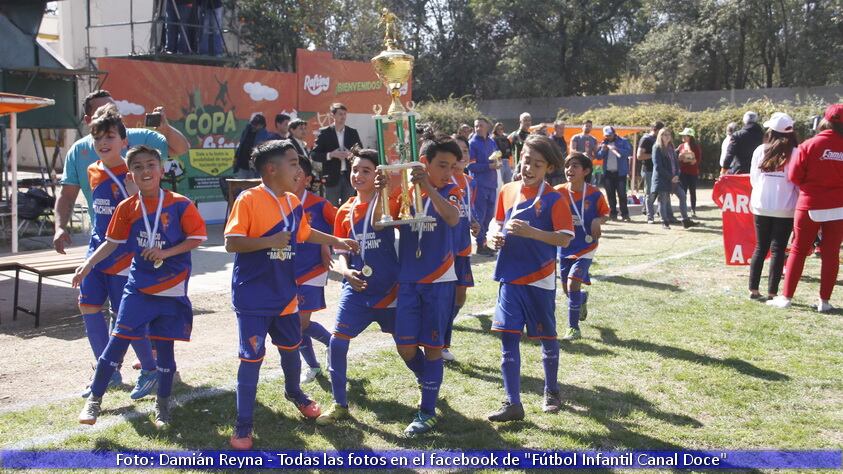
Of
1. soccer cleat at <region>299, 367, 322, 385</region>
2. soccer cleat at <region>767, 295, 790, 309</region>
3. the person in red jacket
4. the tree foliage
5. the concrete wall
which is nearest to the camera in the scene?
soccer cleat at <region>299, 367, 322, 385</region>

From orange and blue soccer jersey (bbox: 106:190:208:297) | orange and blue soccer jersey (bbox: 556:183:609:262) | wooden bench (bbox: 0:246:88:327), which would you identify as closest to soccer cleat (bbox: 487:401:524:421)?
orange and blue soccer jersey (bbox: 106:190:208:297)

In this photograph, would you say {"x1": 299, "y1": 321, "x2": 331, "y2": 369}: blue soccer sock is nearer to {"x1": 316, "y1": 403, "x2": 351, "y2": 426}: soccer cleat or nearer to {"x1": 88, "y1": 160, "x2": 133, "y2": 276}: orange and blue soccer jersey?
{"x1": 316, "y1": 403, "x2": 351, "y2": 426}: soccer cleat

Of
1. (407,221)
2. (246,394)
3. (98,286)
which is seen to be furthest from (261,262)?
(98,286)

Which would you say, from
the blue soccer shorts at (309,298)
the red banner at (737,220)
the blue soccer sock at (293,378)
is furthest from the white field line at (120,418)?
the red banner at (737,220)

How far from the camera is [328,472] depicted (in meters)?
4.23

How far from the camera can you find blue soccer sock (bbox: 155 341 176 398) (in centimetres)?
481

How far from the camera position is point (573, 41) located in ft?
157

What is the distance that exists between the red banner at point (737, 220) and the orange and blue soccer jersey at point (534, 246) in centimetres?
591

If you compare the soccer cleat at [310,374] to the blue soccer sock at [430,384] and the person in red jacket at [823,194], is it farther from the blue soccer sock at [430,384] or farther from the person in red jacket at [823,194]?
the person in red jacket at [823,194]

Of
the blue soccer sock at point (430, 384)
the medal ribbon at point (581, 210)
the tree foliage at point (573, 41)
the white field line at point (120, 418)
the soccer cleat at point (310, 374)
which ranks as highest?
the tree foliage at point (573, 41)

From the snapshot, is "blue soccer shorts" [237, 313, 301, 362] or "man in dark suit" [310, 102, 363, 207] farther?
"man in dark suit" [310, 102, 363, 207]

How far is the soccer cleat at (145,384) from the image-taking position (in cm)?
531

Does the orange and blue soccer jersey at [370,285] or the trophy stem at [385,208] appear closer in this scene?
the trophy stem at [385,208]

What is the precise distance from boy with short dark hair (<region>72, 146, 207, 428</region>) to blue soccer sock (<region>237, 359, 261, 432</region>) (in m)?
0.60
